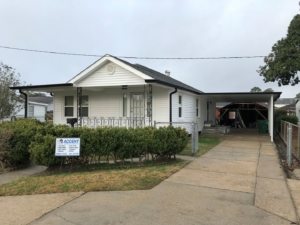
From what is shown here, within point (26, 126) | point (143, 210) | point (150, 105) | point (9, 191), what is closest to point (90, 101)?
point (150, 105)

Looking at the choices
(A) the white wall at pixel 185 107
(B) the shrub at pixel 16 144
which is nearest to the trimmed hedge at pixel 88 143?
(B) the shrub at pixel 16 144

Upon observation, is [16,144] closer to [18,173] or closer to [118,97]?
[18,173]

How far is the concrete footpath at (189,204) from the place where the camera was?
5465 mm

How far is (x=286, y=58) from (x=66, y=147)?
16700 mm

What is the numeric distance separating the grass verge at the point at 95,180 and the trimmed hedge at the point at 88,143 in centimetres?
40

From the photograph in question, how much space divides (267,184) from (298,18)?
1656cm

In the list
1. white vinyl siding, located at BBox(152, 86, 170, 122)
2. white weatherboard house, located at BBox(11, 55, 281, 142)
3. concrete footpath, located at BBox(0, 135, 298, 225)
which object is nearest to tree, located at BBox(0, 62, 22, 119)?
white weatherboard house, located at BBox(11, 55, 281, 142)

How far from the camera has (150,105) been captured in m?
17.6

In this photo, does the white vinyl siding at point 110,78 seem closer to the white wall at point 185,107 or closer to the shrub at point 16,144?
the white wall at point 185,107

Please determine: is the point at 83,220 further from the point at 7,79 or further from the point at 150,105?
the point at 7,79

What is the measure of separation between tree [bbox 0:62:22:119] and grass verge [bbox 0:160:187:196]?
690 inches

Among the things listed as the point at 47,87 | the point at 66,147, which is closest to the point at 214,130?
the point at 47,87

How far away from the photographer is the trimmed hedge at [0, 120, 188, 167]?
9469 millimetres

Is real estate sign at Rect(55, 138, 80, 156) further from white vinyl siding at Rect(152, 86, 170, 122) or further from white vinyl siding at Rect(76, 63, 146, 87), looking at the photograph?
white vinyl siding at Rect(152, 86, 170, 122)
